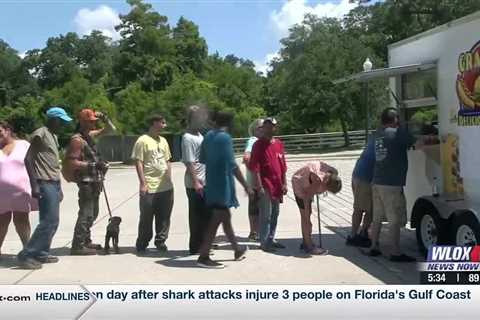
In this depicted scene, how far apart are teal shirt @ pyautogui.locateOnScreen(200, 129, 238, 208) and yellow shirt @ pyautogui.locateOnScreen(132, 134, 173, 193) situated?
1.10 meters

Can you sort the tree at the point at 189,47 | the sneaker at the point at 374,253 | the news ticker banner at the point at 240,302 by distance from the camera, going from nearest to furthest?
the tree at the point at 189,47, the news ticker banner at the point at 240,302, the sneaker at the point at 374,253

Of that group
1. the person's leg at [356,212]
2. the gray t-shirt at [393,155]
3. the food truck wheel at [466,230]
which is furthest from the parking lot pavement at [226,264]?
the gray t-shirt at [393,155]

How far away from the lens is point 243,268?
5.93m

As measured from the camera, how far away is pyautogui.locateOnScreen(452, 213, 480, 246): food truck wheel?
516 centimetres

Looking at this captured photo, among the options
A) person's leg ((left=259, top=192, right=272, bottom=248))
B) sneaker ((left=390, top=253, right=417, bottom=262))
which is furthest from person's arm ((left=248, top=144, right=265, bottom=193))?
sneaker ((left=390, top=253, right=417, bottom=262))

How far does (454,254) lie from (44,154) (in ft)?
13.6

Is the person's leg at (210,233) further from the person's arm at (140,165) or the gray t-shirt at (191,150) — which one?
the person's arm at (140,165)

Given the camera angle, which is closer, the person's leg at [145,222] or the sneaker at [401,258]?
the sneaker at [401,258]

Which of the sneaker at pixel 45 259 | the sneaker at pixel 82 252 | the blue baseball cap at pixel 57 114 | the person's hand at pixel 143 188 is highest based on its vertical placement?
the blue baseball cap at pixel 57 114

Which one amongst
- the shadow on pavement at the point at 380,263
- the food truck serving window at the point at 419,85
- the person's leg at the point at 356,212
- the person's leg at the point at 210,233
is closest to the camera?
the shadow on pavement at the point at 380,263

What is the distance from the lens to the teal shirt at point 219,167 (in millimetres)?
5969

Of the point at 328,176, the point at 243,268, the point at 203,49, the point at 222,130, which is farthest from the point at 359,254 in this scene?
the point at 203,49

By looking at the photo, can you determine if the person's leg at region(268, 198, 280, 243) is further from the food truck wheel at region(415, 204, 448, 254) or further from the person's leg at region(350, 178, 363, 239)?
the food truck wheel at region(415, 204, 448, 254)

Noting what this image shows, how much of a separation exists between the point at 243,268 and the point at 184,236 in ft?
8.39
